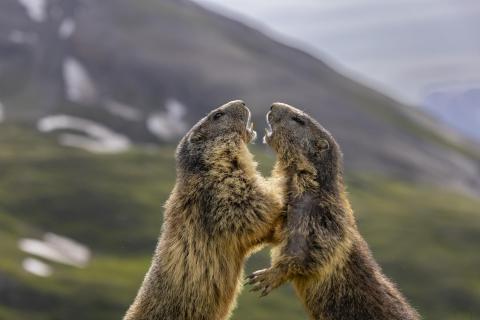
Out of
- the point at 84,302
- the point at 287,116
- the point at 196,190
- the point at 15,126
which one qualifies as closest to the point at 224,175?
the point at 196,190

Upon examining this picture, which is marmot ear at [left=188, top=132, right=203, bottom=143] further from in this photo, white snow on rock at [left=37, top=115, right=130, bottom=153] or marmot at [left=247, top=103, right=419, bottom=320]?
white snow on rock at [left=37, top=115, right=130, bottom=153]

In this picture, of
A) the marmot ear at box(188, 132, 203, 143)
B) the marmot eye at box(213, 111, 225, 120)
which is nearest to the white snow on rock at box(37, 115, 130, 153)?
the marmot eye at box(213, 111, 225, 120)

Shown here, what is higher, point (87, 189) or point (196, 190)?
point (87, 189)

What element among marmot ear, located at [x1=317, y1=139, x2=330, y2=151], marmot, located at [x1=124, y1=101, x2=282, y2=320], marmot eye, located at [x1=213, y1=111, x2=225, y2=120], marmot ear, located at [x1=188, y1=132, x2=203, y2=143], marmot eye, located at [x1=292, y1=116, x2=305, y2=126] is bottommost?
marmot, located at [x1=124, y1=101, x2=282, y2=320]

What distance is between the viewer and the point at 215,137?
1780 centimetres

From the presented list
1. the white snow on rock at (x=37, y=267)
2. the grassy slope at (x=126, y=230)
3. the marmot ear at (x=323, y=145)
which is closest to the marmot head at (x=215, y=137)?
the marmot ear at (x=323, y=145)

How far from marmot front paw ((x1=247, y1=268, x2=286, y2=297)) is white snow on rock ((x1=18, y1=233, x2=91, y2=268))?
112 meters

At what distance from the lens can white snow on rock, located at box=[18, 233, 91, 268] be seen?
416 ft

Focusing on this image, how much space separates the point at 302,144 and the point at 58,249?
119 meters

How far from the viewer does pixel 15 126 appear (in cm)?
18738

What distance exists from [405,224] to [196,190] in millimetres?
147125

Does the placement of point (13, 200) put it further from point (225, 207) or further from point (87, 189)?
point (225, 207)

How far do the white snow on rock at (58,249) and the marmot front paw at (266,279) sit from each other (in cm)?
11224

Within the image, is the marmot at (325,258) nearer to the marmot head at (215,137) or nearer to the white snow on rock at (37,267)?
the marmot head at (215,137)
